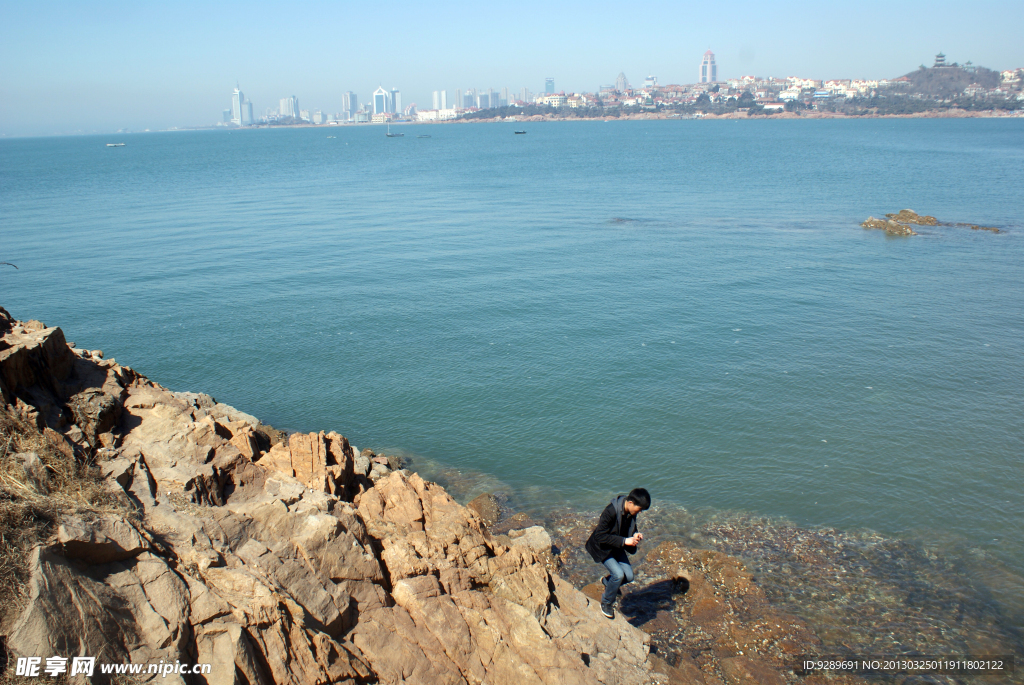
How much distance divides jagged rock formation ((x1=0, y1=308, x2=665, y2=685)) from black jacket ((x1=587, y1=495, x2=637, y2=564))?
1.23 m

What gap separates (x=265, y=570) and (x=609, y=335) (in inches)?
854

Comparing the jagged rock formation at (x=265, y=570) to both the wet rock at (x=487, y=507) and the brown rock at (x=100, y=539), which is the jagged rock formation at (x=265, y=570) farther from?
the wet rock at (x=487, y=507)

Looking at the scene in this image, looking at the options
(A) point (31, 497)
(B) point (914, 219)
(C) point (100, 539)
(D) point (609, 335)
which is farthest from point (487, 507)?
(B) point (914, 219)

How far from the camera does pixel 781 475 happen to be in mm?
18297

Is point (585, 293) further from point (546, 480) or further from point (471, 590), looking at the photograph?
point (471, 590)

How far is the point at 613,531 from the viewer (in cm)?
1035

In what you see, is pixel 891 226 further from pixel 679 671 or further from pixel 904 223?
pixel 679 671

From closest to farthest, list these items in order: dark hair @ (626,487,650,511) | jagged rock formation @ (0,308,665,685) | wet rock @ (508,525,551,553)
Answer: jagged rock formation @ (0,308,665,685), dark hair @ (626,487,650,511), wet rock @ (508,525,551,553)

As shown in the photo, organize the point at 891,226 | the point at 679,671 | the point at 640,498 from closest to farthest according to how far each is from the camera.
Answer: the point at 640,498
the point at 679,671
the point at 891,226

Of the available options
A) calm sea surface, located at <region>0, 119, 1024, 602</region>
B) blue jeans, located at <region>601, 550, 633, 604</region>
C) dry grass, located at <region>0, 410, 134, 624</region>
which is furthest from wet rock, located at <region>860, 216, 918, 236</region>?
dry grass, located at <region>0, 410, 134, 624</region>

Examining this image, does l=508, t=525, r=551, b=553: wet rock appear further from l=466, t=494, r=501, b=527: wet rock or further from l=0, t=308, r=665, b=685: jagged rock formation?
l=0, t=308, r=665, b=685: jagged rock formation

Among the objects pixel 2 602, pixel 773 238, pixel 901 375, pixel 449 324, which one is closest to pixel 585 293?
pixel 449 324

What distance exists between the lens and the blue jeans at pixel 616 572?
10.5m

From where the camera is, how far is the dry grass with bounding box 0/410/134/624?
6.65 m
